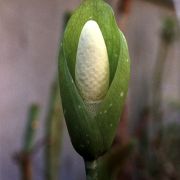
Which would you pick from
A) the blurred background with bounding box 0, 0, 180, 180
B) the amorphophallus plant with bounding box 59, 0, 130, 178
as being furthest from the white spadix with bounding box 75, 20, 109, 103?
the blurred background with bounding box 0, 0, 180, 180

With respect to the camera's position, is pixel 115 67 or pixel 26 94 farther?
pixel 26 94

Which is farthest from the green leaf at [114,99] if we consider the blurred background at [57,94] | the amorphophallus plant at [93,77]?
the blurred background at [57,94]

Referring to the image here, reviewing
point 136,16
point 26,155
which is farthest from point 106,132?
point 136,16

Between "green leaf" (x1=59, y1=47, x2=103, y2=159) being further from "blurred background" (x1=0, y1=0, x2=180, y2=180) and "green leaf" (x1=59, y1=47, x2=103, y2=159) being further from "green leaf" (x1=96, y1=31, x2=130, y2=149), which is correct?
"blurred background" (x1=0, y1=0, x2=180, y2=180)

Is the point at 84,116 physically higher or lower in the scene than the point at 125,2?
lower

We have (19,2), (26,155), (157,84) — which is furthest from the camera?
(157,84)

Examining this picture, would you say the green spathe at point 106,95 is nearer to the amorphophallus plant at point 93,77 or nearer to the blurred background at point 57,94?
the amorphophallus plant at point 93,77

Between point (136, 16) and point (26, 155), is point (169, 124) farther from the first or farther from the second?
point (26, 155)
